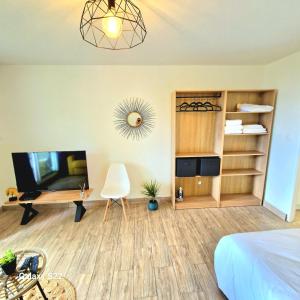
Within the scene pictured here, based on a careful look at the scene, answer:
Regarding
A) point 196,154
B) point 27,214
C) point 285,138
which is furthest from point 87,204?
point 285,138

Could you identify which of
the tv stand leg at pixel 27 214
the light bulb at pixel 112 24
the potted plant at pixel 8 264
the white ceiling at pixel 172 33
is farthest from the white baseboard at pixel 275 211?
the tv stand leg at pixel 27 214

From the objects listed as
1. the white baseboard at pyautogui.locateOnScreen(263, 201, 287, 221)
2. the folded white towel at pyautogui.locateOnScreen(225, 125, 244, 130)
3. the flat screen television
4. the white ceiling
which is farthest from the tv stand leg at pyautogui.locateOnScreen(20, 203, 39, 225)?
the white baseboard at pyautogui.locateOnScreen(263, 201, 287, 221)

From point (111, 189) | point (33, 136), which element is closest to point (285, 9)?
point (111, 189)

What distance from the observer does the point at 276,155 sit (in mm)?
2754

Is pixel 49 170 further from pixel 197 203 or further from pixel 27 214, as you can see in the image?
pixel 197 203

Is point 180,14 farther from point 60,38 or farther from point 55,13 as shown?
point 60,38

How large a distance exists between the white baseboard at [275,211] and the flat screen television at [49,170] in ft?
9.81

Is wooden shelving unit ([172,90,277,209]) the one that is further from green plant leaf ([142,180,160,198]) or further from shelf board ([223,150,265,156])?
green plant leaf ([142,180,160,198])

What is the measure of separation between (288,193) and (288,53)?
6.37ft

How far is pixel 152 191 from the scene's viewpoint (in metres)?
3.01

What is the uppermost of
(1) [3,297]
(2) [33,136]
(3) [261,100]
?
(3) [261,100]

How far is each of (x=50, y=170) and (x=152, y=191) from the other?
1.62 metres

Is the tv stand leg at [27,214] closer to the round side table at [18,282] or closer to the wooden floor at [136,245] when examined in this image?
the wooden floor at [136,245]

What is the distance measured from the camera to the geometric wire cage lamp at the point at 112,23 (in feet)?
3.70
